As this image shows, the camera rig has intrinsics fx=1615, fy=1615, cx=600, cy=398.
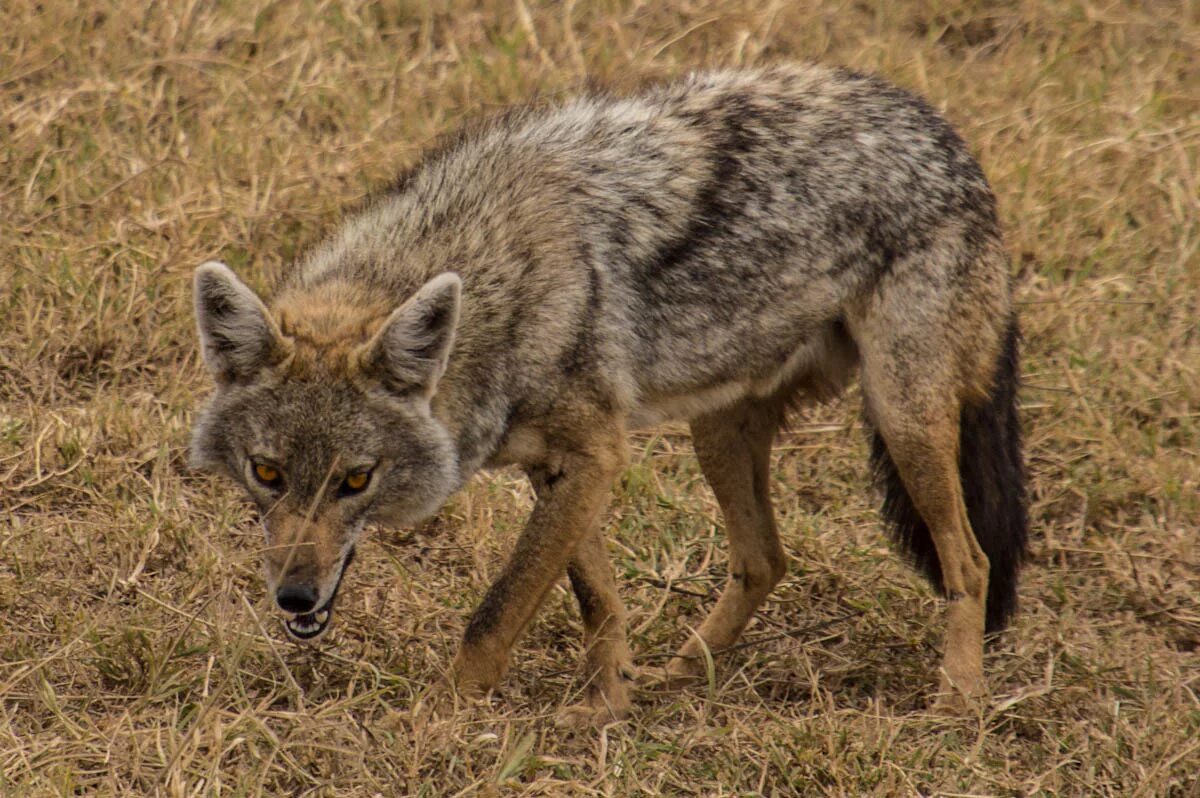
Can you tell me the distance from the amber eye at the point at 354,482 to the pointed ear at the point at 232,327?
41 cm

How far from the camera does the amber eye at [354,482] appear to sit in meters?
4.72

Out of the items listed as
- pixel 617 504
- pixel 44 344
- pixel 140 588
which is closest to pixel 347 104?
pixel 44 344

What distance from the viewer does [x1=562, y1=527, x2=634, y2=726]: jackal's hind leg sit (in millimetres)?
5316

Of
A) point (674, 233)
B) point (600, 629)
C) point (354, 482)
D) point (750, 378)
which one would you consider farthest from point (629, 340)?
point (354, 482)

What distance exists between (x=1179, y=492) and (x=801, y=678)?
77.0 inches

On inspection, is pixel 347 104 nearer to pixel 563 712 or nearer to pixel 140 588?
pixel 140 588

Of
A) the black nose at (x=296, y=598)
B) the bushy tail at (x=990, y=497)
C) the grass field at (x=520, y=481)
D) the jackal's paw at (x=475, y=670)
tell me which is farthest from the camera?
the bushy tail at (x=990, y=497)

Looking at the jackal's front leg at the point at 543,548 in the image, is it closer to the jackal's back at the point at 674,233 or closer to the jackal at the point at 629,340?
the jackal at the point at 629,340

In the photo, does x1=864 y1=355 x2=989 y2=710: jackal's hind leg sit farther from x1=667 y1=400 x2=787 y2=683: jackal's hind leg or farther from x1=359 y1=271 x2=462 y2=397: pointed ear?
x1=359 y1=271 x2=462 y2=397: pointed ear

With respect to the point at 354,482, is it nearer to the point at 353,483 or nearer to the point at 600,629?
the point at 353,483

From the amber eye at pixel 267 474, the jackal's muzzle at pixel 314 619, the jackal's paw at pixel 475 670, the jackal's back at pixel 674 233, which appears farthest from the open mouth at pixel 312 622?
the jackal's back at pixel 674 233

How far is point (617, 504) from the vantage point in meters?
6.46

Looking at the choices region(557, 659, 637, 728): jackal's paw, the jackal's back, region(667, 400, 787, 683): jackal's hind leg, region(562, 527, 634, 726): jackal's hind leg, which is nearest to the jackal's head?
the jackal's back

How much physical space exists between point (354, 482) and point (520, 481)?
1.91 metres
